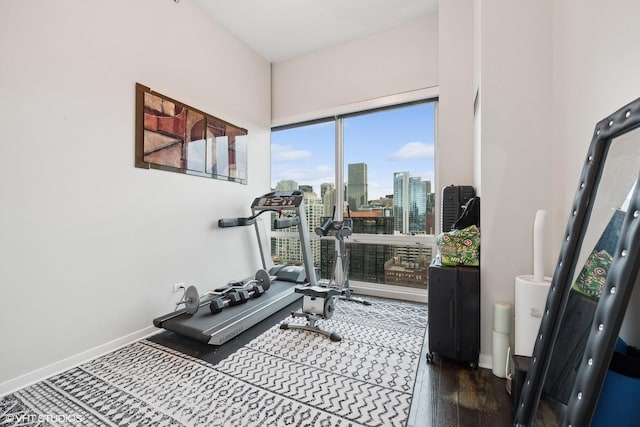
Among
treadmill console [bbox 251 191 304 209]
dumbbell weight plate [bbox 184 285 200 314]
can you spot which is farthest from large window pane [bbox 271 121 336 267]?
dumbbell weight plate [bbox 184 285 200 314]

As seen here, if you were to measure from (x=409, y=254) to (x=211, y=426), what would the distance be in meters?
2.86

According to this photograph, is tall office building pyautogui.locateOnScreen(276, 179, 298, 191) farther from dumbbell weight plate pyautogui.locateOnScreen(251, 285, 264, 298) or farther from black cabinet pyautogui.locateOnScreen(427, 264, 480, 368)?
black cabinet pyautogui.locateOnScreen(427, 264, 480, 368)

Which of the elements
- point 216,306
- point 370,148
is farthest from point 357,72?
point 216,306

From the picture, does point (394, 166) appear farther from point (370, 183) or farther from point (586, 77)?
point (586, 77)

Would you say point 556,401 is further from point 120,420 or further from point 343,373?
point 120,420

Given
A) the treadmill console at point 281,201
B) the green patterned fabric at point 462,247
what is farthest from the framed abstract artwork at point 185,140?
the green patterned fabric at point 462,247

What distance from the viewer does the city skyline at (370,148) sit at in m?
3.56

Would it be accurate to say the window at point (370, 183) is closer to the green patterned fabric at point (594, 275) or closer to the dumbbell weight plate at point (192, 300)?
the dumbbell weight plate at point (192, 300)

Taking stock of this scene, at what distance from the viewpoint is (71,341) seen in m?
2.07

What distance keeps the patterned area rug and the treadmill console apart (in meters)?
1.47

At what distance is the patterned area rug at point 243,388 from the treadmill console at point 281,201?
1.47 m

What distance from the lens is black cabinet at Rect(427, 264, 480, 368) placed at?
1917 millimetres

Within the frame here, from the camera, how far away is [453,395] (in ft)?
5.47

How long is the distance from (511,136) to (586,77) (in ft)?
1.60
